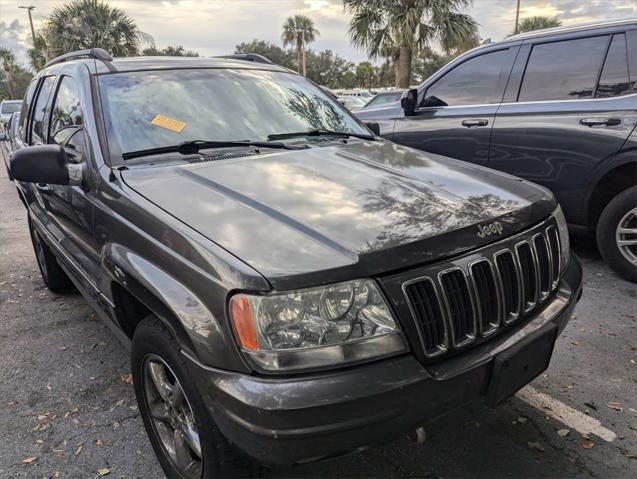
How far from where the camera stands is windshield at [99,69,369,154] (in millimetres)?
2639

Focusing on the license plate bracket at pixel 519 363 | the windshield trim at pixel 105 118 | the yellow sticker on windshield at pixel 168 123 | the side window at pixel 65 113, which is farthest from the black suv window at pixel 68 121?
the license plate bracket at pixel 519 363

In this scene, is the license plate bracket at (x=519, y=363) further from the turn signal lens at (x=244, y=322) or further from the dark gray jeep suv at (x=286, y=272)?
the turn signal lens at (x=244, y=322)

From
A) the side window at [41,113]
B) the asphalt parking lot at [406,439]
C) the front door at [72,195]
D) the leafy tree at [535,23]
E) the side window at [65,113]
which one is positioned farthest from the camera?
the leafy tree at [535,23]

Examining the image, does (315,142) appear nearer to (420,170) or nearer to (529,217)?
(420,170)

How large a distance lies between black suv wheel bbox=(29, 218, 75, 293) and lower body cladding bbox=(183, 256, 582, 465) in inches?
119

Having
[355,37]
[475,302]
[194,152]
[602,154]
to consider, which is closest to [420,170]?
[475,302]

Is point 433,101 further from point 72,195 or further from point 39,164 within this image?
point 39,164

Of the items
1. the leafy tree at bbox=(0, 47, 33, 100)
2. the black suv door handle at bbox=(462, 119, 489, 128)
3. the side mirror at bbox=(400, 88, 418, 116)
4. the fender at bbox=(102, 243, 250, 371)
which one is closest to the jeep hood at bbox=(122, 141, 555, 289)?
the fender at bbox=(102, 243, 250, 371)

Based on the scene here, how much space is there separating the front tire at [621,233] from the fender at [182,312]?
3.58 metres

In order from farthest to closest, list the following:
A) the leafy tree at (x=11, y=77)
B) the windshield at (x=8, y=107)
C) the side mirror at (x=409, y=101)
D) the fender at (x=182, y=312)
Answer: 1. the leafy tree at (x=11, y=77)
2. the windshield at (x=8, y=107)
3. the side mirror at (x=409, y=101)
4. the fender at (x=182, y=312)

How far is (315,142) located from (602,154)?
248cm

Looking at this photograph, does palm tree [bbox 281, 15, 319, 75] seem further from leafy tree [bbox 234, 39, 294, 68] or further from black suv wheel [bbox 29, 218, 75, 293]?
black suv wheel [bbox 29, 218, 75, 293]

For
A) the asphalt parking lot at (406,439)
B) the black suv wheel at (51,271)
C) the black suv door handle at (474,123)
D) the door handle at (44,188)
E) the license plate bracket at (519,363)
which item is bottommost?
the asphalt parking lot at (406,439)

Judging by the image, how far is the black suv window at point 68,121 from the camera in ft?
8.96
